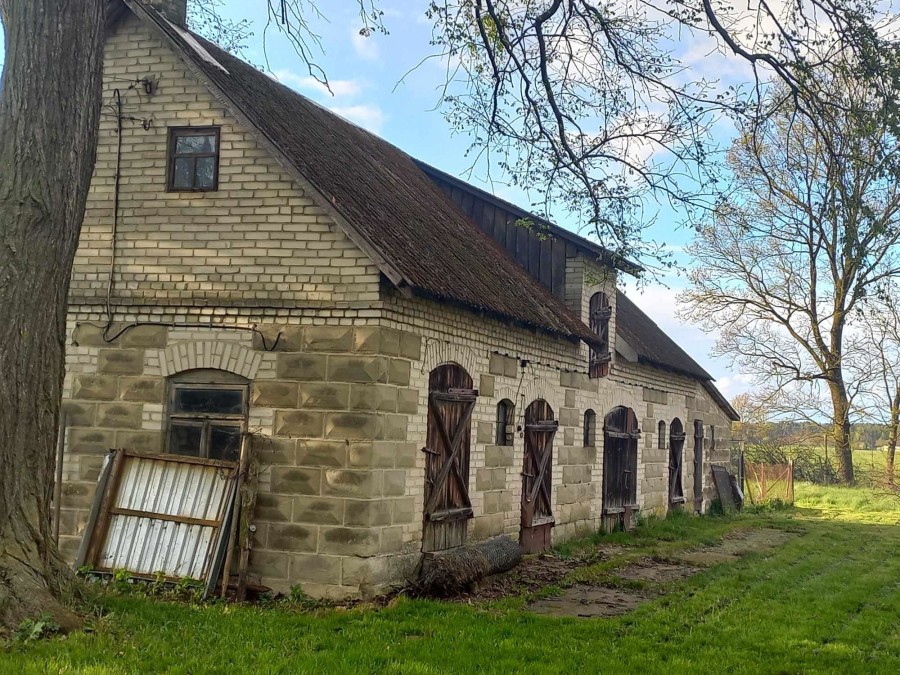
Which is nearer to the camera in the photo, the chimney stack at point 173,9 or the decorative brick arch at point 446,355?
the decorative brick arch at point 446,355

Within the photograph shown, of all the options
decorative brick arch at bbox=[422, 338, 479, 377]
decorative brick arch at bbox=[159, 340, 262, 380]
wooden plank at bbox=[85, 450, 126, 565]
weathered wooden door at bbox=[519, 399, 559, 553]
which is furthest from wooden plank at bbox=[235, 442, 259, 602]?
weathered wooden door at bbox=[519, 399, 559, 553]

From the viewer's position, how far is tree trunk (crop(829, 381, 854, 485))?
33.2m

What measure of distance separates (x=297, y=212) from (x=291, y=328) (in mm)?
1317

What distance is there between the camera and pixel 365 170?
13.6m

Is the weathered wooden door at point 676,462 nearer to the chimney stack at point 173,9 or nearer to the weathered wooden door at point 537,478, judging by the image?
the weathered wooden door at point 537,478

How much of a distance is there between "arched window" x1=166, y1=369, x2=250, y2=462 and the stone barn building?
0.05ft

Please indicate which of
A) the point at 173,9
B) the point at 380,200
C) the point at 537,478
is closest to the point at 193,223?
the point at 380,200

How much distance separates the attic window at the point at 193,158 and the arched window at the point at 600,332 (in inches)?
310

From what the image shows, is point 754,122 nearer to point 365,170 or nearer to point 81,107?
point 365,170

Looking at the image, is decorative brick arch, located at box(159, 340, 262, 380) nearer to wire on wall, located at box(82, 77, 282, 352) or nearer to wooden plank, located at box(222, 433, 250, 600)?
wire on wall, located at box(82, 77, 282, 352)

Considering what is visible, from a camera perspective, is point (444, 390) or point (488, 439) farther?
point (488, 439)

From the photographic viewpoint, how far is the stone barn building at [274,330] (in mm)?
9828

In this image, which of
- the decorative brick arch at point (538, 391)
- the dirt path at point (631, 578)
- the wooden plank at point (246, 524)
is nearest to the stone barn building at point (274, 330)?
the wooden plank at point (246, 524)

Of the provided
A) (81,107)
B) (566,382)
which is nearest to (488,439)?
(566,382)
